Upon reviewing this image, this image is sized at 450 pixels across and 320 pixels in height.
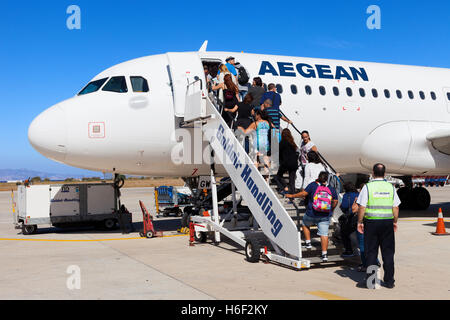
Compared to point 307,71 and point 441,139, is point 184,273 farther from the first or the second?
point 441,139

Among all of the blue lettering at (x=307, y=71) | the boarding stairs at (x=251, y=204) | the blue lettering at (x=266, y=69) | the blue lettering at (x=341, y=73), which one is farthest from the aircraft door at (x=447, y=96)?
the boarding stairs at (x=251, y=204)

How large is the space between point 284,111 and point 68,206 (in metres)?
7.31

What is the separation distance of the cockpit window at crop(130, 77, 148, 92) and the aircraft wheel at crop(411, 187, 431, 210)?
43.2 feet

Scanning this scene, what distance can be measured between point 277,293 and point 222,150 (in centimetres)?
440

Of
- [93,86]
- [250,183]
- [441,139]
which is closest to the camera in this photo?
[250,183]

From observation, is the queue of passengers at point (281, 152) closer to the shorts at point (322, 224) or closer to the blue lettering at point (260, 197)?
the shorts at point (322, 224)

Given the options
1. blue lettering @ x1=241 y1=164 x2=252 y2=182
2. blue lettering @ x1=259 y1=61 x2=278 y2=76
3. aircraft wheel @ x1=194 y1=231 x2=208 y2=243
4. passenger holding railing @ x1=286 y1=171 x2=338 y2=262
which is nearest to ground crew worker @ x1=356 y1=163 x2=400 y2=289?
passenger holding railing @ x1=286 y1=171 x2=338 y2=262

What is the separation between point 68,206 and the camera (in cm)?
1454

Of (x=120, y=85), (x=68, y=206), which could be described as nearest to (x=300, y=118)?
(x=120, y=85)

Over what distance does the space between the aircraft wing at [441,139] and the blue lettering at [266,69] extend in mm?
5622
